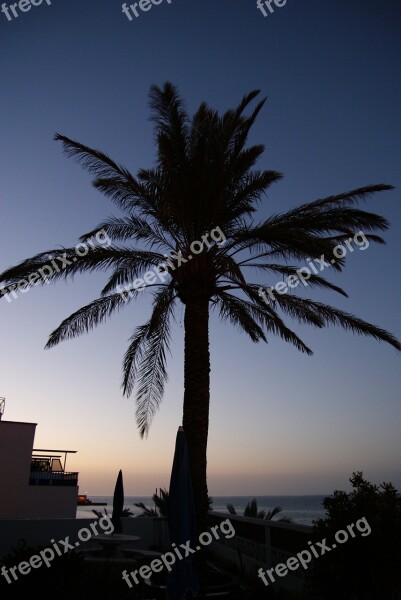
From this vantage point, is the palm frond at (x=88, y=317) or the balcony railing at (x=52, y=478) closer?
the palm frond at (x=88, y=317)

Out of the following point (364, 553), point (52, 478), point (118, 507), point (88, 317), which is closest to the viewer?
point (364, 553)

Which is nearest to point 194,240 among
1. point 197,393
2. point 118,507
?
point 197,393

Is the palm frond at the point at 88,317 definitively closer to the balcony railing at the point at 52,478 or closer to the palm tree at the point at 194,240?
the palm tree at the point at 194,240

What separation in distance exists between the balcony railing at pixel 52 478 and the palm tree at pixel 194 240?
445 inches

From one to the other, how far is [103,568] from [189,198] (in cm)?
736

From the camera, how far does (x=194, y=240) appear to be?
1070cm

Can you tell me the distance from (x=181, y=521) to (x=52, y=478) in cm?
1684

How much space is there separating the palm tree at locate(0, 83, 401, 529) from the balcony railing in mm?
11312

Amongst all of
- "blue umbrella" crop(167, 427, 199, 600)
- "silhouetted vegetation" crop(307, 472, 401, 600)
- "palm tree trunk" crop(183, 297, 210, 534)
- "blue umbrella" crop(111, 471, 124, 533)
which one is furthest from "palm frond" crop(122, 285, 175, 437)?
"silhouetted vegetation" crop(307, 472, 401, 600)

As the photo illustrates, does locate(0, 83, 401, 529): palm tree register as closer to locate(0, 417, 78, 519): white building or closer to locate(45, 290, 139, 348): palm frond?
locate(45, 290, 139, 348): palm frond

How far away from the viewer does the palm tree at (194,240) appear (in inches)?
398

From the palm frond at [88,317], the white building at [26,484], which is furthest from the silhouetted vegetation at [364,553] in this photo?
the white building at [26,484]

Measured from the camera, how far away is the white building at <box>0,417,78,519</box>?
1917 centimetres

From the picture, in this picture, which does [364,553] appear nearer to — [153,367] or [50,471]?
[153,367]
